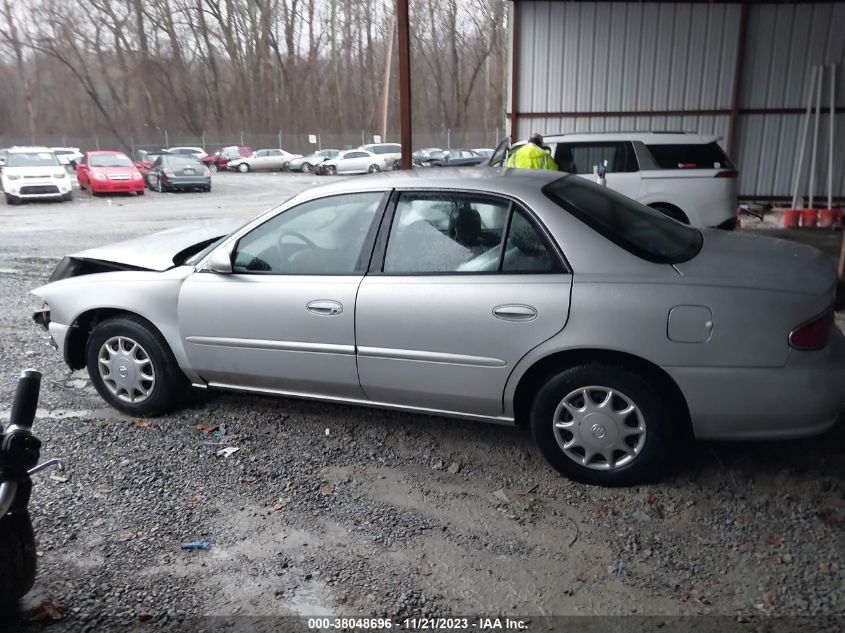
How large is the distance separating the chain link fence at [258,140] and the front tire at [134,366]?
4372 cm

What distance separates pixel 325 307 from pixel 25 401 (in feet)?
5.41

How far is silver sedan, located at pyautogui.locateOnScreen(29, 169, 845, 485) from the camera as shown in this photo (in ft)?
10.5

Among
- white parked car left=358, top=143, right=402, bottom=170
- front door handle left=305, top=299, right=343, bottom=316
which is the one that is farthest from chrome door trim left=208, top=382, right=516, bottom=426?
white parked car left=358, top=143, right=402, bottom=170

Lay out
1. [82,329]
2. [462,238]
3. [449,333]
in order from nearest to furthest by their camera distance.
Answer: [449,333] < [462,238] < [82,329]

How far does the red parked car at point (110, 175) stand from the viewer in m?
21.5

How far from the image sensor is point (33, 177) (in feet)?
62.9

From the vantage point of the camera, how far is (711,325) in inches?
124

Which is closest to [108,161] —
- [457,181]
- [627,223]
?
[457,181]

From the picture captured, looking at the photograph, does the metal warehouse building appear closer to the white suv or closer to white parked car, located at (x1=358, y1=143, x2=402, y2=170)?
the white suv

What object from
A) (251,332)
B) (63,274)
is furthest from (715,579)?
(63,274)

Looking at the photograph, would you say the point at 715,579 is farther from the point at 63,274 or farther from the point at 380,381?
the point at 63,274

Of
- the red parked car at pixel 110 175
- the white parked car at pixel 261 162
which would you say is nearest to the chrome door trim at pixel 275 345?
the red parked car at pixel 110 175

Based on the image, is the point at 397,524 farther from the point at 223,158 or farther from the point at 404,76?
the point at 223,158

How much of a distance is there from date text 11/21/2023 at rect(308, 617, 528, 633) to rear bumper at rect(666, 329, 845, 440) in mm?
1363
